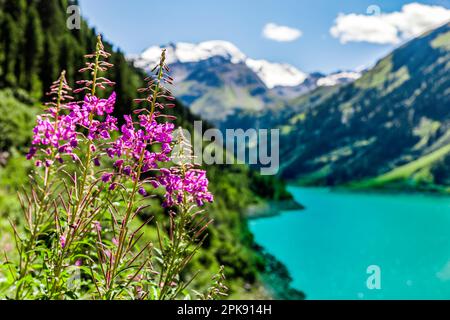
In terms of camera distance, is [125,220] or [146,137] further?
[146,137]

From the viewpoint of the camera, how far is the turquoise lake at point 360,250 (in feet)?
211

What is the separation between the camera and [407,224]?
124 meters

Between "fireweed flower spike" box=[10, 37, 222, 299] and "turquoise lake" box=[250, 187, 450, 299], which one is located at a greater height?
"fireweed flower spike" box=[10, 37, 222, 299]

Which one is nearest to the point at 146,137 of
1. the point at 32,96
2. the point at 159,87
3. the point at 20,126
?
the point at 159,87

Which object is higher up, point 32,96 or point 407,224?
point 32,96

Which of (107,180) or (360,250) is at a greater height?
(107,180)

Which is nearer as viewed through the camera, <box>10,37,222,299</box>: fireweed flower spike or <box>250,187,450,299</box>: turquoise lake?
<box>10,37,222,299</box>: fireweed flower spike

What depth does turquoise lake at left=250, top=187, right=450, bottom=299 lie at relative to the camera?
6444 cm

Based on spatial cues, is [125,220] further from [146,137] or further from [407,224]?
[407,224]

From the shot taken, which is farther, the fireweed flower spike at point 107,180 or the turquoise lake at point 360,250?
the turquoise lake at point 360,250

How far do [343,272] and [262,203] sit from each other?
60173mm

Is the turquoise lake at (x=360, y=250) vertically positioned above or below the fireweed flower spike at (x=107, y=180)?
below

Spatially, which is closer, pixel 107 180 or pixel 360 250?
pixel 107 180

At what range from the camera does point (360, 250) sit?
90500 mm
